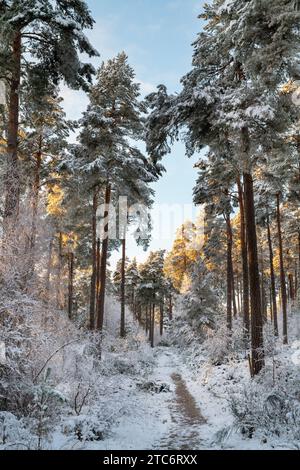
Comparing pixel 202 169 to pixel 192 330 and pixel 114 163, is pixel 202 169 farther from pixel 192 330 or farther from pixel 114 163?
pixel 192 330

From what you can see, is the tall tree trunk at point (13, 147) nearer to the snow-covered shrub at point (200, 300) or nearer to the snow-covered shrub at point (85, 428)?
the snow-covered shrub at point (85, 428)

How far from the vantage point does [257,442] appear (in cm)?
659

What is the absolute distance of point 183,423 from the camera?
9148 millimetres

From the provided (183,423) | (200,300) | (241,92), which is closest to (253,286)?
(183,423)

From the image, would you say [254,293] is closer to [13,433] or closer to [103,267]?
[103,267]

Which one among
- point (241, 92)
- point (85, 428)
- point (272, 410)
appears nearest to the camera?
point (85, 428)

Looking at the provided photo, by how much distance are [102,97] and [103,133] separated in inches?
77.0

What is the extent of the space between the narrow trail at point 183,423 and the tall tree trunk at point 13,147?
609cm

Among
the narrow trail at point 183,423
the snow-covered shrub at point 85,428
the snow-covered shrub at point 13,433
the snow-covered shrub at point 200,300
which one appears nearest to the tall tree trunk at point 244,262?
the narrow trail at point 183,423

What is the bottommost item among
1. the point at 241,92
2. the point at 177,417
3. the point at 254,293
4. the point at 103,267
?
the point at 177,417

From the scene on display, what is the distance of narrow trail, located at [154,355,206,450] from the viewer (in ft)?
24.1

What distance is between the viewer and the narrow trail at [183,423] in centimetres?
733

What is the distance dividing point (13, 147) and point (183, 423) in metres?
8.78

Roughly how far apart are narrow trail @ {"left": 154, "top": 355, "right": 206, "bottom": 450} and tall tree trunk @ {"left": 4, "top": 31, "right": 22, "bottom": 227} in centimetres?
609
